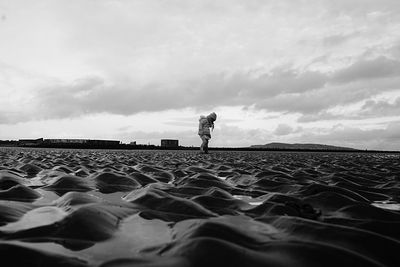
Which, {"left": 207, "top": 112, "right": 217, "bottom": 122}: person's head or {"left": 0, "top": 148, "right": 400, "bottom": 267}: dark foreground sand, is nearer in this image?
{"left": 0, "top": 148, "right": 400, "bottom": 267}: dark foreground sand

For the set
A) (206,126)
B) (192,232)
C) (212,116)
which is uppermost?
(212,116)

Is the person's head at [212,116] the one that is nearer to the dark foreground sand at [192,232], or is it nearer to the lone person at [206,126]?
the lone person at [206,126]

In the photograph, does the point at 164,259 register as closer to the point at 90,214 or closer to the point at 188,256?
the point at 188,256

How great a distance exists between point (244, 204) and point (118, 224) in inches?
76.4

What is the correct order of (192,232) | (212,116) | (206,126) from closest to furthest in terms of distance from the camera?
1. (192,232)
2. (212,116)
3. (206,126)

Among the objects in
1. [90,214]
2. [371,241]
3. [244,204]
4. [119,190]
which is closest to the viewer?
[371,241]

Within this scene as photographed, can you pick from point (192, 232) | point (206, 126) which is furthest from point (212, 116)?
point (192, 232)

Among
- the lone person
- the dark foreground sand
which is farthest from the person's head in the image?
the dark foreground sand

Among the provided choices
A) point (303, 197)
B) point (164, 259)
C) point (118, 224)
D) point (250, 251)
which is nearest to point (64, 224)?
point (118, 224)

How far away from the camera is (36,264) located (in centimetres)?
210

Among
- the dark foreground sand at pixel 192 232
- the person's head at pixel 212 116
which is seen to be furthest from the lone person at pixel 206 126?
the dark foreground sand at pixel 192 232

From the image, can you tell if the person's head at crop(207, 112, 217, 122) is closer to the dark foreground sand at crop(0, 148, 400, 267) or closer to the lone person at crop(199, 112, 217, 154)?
the lone person at crop(199, 112, 217, 154)

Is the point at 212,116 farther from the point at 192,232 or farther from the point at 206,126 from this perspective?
the point at 192,232

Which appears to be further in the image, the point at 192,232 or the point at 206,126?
the point at 206,126
